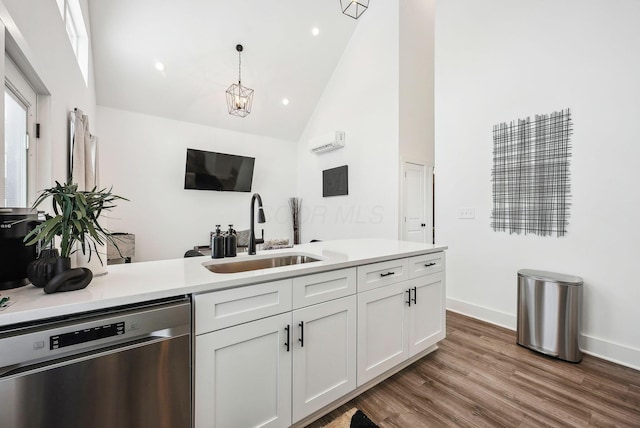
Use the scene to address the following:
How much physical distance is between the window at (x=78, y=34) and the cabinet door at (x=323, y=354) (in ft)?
11.1

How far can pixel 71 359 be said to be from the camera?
2.74 ft

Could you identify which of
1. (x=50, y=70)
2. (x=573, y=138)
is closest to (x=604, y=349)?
(x=573, y=138)

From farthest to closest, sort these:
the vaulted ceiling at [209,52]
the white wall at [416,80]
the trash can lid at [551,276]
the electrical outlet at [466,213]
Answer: the white wall at [416,80], the vaulted ceiling at [209,52], the electrical outlet at [466,213], the trash can lid at [551,276]

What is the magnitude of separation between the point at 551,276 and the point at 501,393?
1.18 m

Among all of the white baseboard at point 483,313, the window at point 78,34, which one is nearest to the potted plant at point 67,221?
the window at point 78,34

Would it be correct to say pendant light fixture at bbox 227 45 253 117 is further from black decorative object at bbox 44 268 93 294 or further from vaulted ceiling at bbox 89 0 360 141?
black decorative object at bbox 44 268 93 294

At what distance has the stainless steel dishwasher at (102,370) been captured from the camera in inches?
30.0

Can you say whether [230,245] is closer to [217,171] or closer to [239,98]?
[239,98]

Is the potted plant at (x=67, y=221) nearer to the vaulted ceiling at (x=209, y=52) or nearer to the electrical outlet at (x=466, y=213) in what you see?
the electrical outlet at (x=466, y=213)

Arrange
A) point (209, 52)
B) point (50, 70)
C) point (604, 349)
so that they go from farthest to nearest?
point (209, 52)
point (604, 349)
point (50, 70)

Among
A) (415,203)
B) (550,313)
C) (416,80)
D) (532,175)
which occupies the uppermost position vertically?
(416,80)

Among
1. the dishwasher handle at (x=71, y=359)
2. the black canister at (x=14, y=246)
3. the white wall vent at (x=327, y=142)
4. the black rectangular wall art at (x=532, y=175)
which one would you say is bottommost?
the dishwasher handle at (x=71, y=359)

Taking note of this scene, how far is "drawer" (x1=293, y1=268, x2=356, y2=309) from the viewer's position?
54.1 inches

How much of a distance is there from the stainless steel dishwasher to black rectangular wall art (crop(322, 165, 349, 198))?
413 cm
